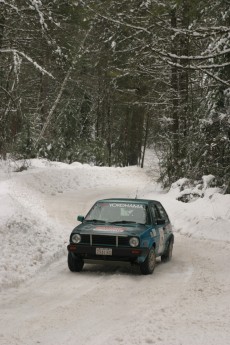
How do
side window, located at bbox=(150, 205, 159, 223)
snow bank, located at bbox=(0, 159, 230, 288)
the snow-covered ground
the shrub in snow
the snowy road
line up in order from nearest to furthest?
the snowy road, the snow-covered ground, snow bank, located at bbox=(0, 159, 230, 288), side window, located at bbox=(150, 205, 159, 223), the shrub in snow

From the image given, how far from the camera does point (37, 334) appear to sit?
22.0 ft

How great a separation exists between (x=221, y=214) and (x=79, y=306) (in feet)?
33.0

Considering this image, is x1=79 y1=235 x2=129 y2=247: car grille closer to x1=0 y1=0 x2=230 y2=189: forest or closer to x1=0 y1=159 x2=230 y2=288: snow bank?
x1=0 y1=159 x2=230 y2=288: snow bank

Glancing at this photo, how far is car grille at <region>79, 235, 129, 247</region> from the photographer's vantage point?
34.9 ft

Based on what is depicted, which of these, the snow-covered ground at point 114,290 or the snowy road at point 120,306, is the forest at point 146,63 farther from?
the snowy road at point 120,306

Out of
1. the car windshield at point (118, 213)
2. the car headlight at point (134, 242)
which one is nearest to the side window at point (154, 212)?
the car windshield at point (118, 213)

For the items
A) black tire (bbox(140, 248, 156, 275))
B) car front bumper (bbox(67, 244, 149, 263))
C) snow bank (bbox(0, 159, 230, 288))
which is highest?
car front bumper (bbox(67, 244, 149, 263))

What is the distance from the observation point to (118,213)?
11891 millimetres

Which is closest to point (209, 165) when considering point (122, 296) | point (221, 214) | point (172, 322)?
point (221, 214)

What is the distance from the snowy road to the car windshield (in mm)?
1076

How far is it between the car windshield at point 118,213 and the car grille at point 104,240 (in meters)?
0.93

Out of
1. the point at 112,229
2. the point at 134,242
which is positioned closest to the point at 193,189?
the point at 112,229

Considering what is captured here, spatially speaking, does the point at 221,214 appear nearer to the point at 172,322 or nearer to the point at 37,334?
the point at 172,322

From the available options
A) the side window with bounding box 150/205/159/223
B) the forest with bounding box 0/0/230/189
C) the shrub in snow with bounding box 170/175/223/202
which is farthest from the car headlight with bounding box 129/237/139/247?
the shrub in snow with bounding box 170/175/223/202
